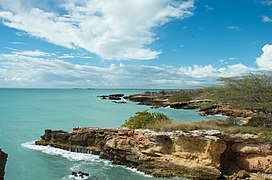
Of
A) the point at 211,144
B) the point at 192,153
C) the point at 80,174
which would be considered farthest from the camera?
the point at 80,174

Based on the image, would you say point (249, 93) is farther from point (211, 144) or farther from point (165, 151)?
point (165, 151)

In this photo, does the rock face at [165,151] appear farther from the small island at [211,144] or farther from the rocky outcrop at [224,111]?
the rocky outcrop at [224,111]

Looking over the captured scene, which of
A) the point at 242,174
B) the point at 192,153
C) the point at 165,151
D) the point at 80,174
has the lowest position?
the point at 80,174

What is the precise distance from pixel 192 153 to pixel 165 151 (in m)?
2.08

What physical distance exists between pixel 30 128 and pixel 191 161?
1117 inches

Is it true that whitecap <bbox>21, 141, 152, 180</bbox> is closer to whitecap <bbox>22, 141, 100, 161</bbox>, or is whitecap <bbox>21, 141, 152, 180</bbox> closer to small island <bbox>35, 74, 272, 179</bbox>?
whitecap <bbox>22, 141, 100, 161</bbox>

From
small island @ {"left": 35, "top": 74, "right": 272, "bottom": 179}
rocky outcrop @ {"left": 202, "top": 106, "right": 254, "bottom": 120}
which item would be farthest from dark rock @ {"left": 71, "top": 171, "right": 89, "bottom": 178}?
rocky outcrop @ {"left": 202, "top": 106, "right": 254, "bottom": 120}

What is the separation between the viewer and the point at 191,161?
1886 centimetres

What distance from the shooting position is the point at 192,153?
18750mm

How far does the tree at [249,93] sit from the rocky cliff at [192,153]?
3.22 meters

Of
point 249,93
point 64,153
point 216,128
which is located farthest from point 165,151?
point 64,153

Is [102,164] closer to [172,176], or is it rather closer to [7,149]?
[172,176]

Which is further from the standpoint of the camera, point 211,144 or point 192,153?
point 192,153

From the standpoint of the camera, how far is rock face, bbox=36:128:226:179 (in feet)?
59.8
